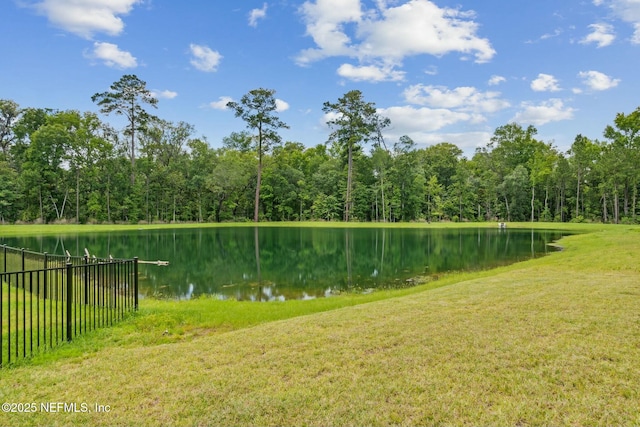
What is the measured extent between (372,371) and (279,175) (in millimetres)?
55813

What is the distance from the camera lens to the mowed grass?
323cm

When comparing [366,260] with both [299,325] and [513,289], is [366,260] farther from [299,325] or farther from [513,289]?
[299,325]

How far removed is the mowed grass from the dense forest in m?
48.2

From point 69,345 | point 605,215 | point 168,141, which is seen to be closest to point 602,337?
point 69,345

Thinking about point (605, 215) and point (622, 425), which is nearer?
point (622, 425)

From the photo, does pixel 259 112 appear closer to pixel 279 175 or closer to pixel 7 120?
pixel 279 175

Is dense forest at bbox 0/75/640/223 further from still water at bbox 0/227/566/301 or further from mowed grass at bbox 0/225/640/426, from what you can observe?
mowed grass at bbox 0/225/640/426

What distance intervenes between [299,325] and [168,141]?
6144 centimetres

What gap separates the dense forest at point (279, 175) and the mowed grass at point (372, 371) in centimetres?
4824

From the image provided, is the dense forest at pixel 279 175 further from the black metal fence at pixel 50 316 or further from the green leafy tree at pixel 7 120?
the black metal fence at pixel 50 316

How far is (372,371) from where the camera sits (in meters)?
4.00

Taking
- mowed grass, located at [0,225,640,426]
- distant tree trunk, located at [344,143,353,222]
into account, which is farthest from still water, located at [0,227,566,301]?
distant tree trunk, located at [344,143,353,222]

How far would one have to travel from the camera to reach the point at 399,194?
191 feet

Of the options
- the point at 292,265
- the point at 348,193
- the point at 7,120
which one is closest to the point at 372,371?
the point at 292,265
